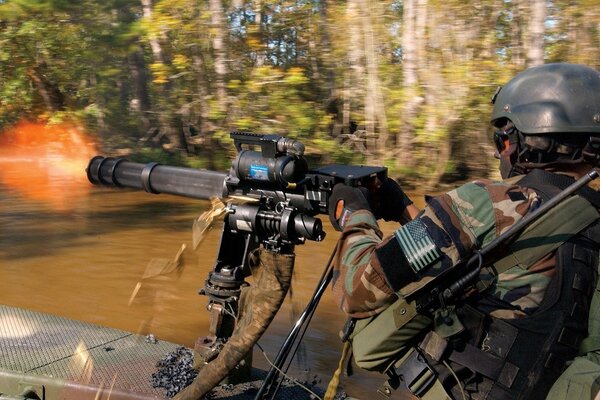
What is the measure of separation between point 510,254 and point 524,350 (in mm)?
252

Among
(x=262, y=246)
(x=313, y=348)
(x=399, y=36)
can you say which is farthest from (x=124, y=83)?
(x=262, y=246)

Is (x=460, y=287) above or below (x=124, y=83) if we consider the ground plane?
above

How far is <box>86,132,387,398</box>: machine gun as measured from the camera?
228cm

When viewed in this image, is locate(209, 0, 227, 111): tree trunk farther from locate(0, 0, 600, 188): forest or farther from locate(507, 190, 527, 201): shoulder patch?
locate(507, 190, 527, 201): shoulder patch

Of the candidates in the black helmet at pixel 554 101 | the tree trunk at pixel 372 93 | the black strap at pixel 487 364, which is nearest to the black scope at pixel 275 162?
the black helmet at pixel 554 101

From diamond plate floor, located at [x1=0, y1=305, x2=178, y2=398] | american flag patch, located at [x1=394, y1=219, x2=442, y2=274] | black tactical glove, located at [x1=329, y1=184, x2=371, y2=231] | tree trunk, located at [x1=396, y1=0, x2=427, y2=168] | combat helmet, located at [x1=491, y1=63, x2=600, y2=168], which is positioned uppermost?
combat helmet, located at [x1=491, y1=63, x2=600, y2=168]

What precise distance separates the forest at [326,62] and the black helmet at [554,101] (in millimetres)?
7295

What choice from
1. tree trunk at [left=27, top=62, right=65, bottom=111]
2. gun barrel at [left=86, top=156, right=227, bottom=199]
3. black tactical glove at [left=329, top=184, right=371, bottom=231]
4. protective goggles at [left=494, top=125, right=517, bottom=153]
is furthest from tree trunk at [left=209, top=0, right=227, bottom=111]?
protective goggles at [left=494, top=125, right=517, bottom=153]

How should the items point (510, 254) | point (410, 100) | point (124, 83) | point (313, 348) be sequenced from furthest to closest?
point (124, 83) < point (410, 100) < point (313, 348) < point (510, 254)

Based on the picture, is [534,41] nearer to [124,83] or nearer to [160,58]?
[160,58]

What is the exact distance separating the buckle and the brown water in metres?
1.12

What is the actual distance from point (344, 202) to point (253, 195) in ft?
→ 1.58

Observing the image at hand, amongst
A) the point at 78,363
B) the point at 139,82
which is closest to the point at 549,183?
the point at 78,363

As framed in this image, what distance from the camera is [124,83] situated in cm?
1369
